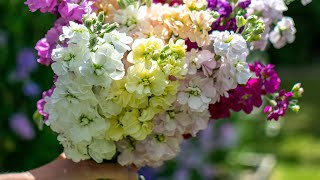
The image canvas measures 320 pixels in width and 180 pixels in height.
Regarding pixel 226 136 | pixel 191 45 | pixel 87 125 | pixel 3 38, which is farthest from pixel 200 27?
pixel 226 136

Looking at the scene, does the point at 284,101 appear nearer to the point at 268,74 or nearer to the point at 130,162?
the point at 268,74

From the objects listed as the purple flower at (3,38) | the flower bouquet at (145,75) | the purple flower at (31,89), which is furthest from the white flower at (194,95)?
the purple flower at (3,38)

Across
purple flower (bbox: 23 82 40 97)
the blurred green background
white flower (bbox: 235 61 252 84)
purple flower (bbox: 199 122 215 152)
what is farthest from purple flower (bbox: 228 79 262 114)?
purple flower (bbox: 199 122 215 152)

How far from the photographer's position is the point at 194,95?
129cm

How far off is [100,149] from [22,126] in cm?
204

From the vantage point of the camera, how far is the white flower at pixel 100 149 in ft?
4.29

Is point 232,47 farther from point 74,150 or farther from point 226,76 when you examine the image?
point 74,150

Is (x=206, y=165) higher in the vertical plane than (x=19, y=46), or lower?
lower

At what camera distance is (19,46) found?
3.39m

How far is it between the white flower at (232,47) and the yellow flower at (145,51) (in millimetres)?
103

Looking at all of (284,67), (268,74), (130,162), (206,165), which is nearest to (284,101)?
(268,74)

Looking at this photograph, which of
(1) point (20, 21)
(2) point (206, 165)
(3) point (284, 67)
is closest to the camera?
(1) point (20, 21)

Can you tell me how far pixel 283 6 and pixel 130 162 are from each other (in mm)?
440

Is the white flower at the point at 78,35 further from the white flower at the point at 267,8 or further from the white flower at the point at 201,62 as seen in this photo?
A: the white flower at the point at 267,8
